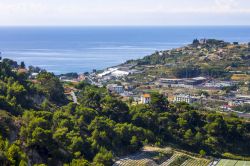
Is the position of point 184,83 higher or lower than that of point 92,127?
lower

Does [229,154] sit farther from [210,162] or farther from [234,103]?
[234,103]

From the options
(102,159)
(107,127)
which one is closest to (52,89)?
(107,127)

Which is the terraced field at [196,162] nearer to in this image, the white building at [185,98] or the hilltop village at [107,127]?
the hilltop village at [107,127]

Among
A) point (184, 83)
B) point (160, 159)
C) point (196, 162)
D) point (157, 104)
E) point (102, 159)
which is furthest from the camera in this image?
point (184, 83)

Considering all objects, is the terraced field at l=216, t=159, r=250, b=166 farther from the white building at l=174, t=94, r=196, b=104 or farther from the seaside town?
the white building at l=174, t=94, r=196, b=104

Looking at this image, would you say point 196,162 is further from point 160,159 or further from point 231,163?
point 160,159

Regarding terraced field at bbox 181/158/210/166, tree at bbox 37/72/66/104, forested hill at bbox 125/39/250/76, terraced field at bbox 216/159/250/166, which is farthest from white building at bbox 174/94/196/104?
terraced field at bbox 181/158/210/166

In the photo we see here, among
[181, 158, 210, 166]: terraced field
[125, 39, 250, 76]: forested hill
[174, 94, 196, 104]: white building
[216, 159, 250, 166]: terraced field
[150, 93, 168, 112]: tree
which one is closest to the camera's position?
[181, 158, 210, 166]: terraced field
